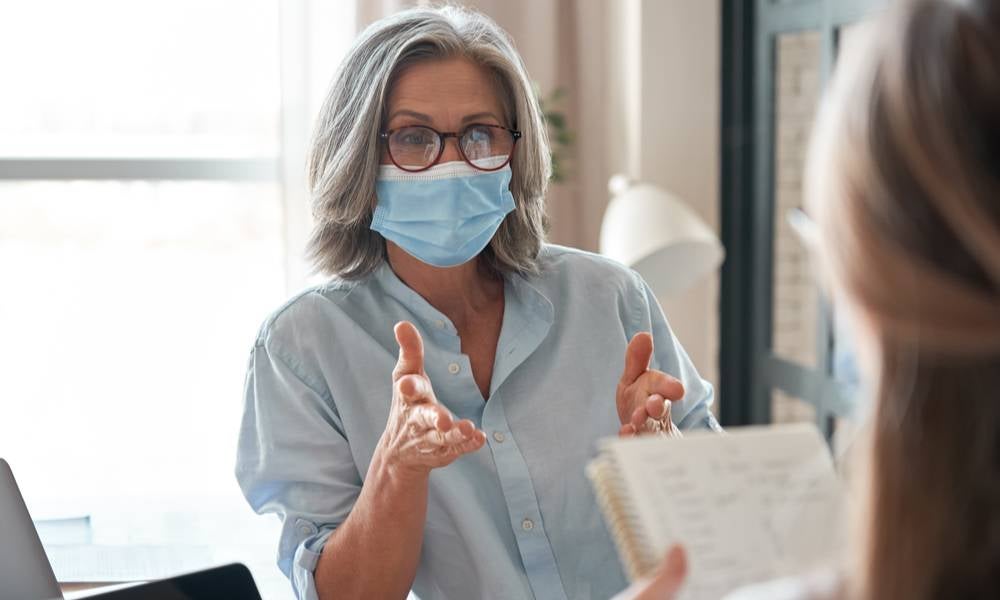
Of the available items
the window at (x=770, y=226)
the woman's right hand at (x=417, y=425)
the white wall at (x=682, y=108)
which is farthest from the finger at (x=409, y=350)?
the white wall at (x=682, y=108)

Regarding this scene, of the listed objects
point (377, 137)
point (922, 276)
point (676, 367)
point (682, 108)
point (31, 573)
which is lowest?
point (31, 573)

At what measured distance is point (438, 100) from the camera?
1.44 m

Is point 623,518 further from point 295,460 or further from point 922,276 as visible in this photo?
point 295,460

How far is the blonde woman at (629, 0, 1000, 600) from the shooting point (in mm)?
580

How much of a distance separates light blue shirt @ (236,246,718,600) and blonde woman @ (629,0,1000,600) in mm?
759

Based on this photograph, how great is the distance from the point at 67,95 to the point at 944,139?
3.20m

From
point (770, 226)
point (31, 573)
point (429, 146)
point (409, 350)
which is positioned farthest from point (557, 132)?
point (31, 573)

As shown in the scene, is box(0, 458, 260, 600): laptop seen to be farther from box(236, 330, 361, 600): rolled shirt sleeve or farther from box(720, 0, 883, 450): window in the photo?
box(720, 0, 883, 450): window

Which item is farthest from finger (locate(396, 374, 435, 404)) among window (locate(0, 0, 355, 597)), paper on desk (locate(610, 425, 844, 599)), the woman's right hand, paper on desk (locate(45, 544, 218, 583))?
window (locate(0, 0, 355, 597))

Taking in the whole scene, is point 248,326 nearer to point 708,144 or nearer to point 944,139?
point 708,144

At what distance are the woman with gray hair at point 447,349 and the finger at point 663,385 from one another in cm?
1

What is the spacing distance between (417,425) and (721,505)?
→ 430mm

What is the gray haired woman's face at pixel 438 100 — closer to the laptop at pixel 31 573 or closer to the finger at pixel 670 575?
the laptop at pixel 31 573

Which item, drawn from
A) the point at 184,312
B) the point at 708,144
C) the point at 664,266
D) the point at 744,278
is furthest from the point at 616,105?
the point at 184,312
